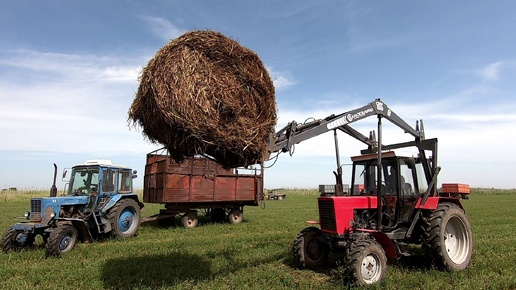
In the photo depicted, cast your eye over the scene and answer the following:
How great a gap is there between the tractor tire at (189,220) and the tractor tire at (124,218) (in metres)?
2.45

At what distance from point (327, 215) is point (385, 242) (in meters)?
1.09

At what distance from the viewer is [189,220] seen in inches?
559

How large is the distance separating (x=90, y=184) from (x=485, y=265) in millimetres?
9961

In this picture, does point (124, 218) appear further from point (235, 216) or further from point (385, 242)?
point (385, 242)

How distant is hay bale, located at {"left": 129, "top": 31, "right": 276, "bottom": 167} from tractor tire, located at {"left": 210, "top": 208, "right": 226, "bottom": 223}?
10396mm

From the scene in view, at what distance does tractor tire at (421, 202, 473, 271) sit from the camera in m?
6.80

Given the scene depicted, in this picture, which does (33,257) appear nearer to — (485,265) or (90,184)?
(90,184)

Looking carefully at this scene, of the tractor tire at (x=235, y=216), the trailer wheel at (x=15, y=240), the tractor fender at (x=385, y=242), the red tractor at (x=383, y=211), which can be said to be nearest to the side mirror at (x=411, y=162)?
the red tractor at (x=383, y=211)

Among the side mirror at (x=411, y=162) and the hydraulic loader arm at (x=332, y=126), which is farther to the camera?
the side mirror at (x=411, y=162)

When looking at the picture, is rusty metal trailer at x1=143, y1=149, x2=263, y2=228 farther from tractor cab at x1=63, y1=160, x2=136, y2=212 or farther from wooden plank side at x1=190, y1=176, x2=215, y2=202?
tractor cab at x1=63, y1=160, x2=136, y2=212

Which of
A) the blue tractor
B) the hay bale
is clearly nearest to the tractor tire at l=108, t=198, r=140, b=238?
the blue tractor

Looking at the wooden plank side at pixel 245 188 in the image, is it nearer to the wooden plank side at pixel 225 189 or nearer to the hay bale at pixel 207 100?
the wooden plank side at pixel 225 189

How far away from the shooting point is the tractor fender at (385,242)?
21.4 feet

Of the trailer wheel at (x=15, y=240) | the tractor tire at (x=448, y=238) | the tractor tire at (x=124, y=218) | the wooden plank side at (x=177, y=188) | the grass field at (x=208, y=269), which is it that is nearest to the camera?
the grass field at (x=208, y=269)
